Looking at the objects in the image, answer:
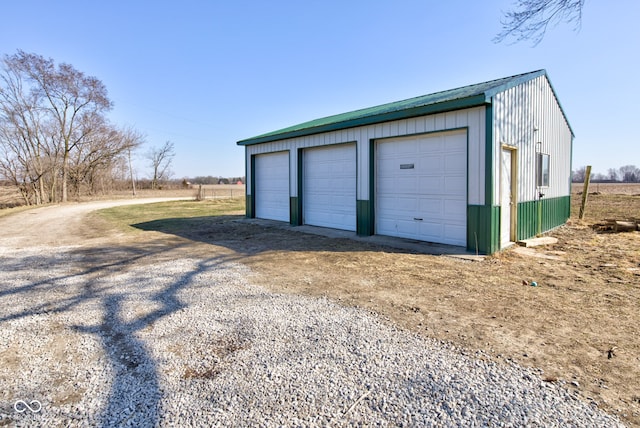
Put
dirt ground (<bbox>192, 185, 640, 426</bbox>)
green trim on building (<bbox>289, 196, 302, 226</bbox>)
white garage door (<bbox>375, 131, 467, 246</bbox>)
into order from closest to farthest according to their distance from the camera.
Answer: dirt ground (<bbox>192, 185, 640, 426</bbox>), white garage door (<bbox>375, 131, 467, 246</bbox>), green trim on building (<bbox>289, 196, 302, 226</bbox>)

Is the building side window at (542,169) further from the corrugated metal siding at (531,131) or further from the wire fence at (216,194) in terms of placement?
the wire fence at (216,194)

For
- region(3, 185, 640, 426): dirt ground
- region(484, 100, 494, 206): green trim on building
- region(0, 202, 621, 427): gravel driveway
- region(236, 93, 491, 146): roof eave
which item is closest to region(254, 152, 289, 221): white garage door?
region(236, 93, 491, 146): roof eave

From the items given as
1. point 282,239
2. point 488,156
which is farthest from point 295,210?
point 488,156

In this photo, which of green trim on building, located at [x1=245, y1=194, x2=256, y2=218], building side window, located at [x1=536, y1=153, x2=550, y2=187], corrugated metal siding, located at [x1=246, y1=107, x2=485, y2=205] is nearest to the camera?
corrugated metal siding, located at [x1=246, y1=107, x2=485, y2=205]

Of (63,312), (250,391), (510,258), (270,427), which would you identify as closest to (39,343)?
(63,312)

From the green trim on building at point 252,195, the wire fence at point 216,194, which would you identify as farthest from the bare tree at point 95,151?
the green trim on building at point 252,195

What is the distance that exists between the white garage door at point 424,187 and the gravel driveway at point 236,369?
4.37 metres

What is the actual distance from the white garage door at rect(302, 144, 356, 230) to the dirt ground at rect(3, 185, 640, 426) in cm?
177

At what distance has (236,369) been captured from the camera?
271 centimetres

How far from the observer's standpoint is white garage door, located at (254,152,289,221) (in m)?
12.1

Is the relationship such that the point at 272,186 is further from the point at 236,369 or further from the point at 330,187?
the point at 236,369

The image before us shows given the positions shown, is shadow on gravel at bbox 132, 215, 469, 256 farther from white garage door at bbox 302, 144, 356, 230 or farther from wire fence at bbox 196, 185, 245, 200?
wire fence at bbox 196, 185, 245, 200

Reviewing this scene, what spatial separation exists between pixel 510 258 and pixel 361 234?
359cm

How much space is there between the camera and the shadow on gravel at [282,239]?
752 cm
